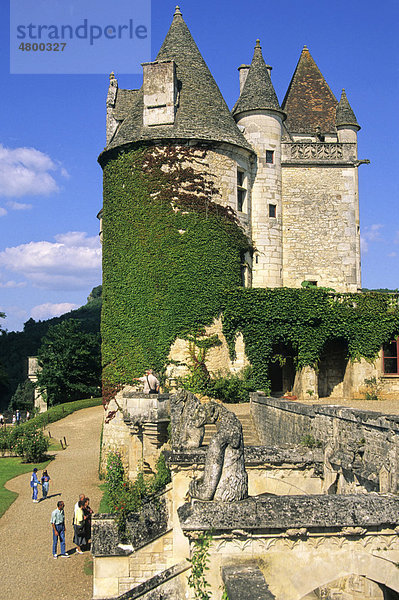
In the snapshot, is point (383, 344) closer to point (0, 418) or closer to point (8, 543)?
point (8, 543)

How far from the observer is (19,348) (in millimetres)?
63188

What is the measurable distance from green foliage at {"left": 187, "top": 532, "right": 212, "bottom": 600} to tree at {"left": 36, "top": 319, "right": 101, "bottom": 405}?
36.3 meters

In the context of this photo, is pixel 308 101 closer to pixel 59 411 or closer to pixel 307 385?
pixel 307 385

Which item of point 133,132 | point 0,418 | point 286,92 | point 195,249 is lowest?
point 0,418

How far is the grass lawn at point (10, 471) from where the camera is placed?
18.6 metres

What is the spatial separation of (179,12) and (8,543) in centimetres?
2228

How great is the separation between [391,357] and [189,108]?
1307cm

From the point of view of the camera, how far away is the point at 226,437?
582 cm

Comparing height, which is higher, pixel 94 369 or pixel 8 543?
pixel 94 369

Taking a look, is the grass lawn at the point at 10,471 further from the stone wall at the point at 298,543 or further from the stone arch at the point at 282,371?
the stone wall at the point at 298,543

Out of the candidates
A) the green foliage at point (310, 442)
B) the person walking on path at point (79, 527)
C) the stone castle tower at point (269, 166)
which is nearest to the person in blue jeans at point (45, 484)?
→ the person walking on path at point (79, 527)

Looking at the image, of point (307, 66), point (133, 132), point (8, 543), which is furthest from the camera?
point (307, 66)

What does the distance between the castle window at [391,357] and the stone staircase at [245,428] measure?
690 centimetres

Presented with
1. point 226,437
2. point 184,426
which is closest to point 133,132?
point 184,426
